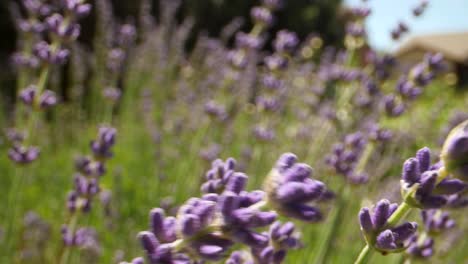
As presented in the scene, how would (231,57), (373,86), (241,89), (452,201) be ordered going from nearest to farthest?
(452,201) < (373,86) < (231,57) < (241,89)

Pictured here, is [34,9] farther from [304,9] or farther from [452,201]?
[304,9]

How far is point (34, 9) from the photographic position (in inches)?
93.7

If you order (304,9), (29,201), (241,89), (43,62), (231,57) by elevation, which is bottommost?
(43,62)

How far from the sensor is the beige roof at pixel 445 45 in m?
21.5

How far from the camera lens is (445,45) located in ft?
76.2

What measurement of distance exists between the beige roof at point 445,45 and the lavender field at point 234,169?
1734 cm

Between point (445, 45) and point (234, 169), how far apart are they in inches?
939

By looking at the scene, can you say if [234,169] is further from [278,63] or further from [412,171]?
[278,63]

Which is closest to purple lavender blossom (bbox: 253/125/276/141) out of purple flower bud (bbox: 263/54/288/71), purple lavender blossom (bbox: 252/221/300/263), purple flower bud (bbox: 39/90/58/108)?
purple flower bud (bbox: 263/54/288/71)

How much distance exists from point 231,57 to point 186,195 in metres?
0.87

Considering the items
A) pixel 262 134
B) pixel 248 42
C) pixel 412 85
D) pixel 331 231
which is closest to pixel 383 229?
pixel 331 231

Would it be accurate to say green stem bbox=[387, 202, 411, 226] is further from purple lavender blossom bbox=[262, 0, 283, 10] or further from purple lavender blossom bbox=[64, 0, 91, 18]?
purple lavender blossom bbox=[262, 0, 283, 10]

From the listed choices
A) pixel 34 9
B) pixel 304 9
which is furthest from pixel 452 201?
pixel 304 9

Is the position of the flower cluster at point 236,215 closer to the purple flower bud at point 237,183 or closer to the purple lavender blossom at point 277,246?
the purple flower bud at point 237,183
